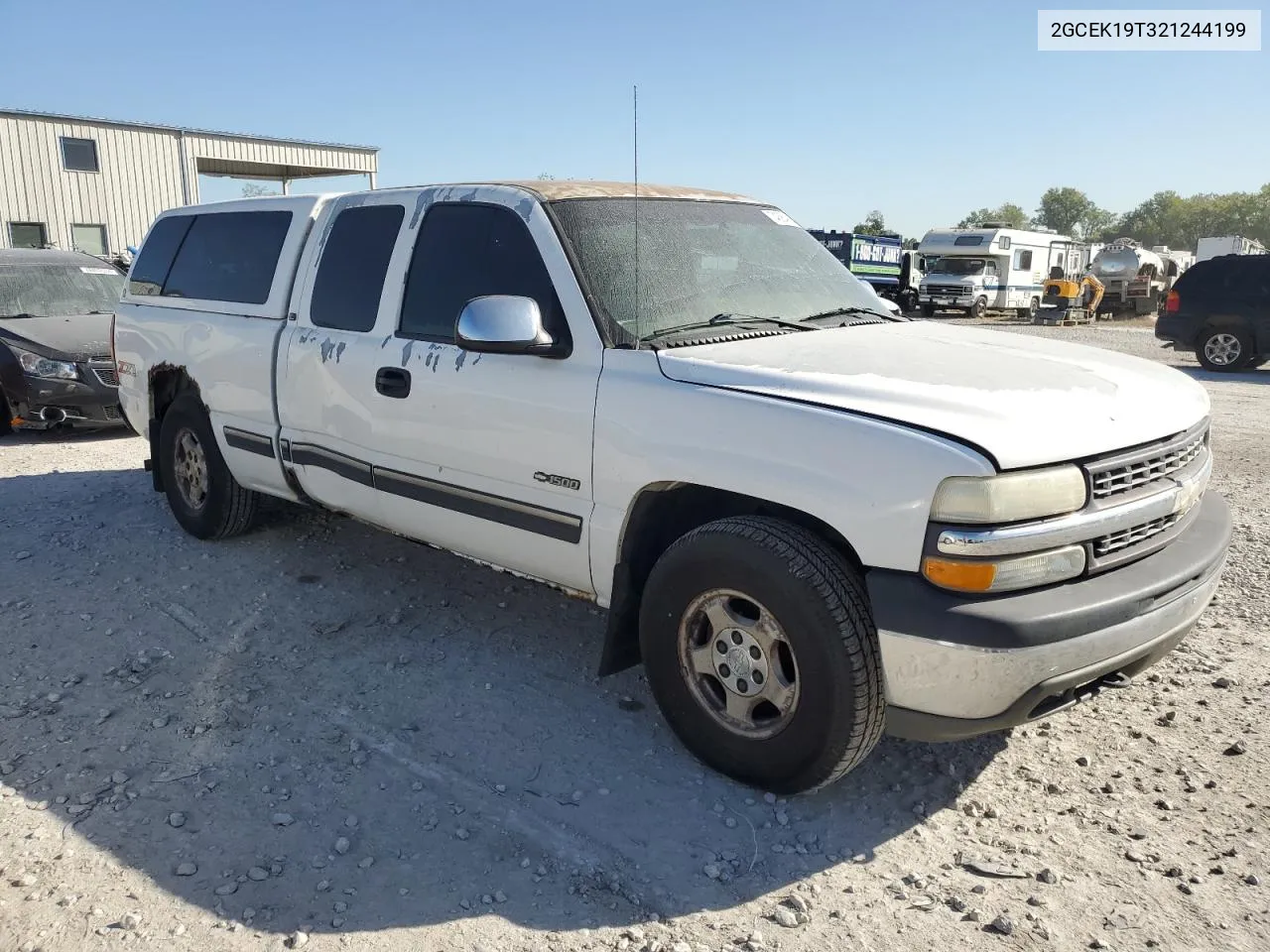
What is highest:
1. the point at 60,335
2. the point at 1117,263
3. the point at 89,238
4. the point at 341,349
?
the point at 89,238

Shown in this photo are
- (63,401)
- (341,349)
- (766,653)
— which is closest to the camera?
(766,653)

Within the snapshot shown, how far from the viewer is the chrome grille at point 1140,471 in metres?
2.79

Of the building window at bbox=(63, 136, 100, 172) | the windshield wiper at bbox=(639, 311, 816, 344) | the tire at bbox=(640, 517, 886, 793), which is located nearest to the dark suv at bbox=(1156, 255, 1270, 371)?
the windshield wiper at bbox=(639, 311, 816, 344)

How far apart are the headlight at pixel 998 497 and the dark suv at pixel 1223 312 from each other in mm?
14589

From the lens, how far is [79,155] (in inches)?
1055

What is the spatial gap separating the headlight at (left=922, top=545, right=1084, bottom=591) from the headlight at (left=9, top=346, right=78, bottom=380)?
8.39 metres

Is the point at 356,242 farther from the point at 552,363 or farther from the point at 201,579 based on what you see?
the point at 201,579

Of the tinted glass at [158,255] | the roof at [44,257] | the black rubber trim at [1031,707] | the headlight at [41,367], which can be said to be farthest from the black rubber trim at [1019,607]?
the roof at [44,257]

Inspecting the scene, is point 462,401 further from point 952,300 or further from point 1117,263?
point 1117,263

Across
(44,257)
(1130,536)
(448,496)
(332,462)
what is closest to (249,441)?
(332,462)

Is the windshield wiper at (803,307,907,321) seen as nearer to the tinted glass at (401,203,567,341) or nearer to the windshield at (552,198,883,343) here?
the windshield at (552,198,883,343)

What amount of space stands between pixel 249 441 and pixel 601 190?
2379mm

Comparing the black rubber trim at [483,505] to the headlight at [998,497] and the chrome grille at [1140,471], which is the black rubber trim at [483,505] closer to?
the headlight at [998,497]

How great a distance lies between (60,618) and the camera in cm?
454
